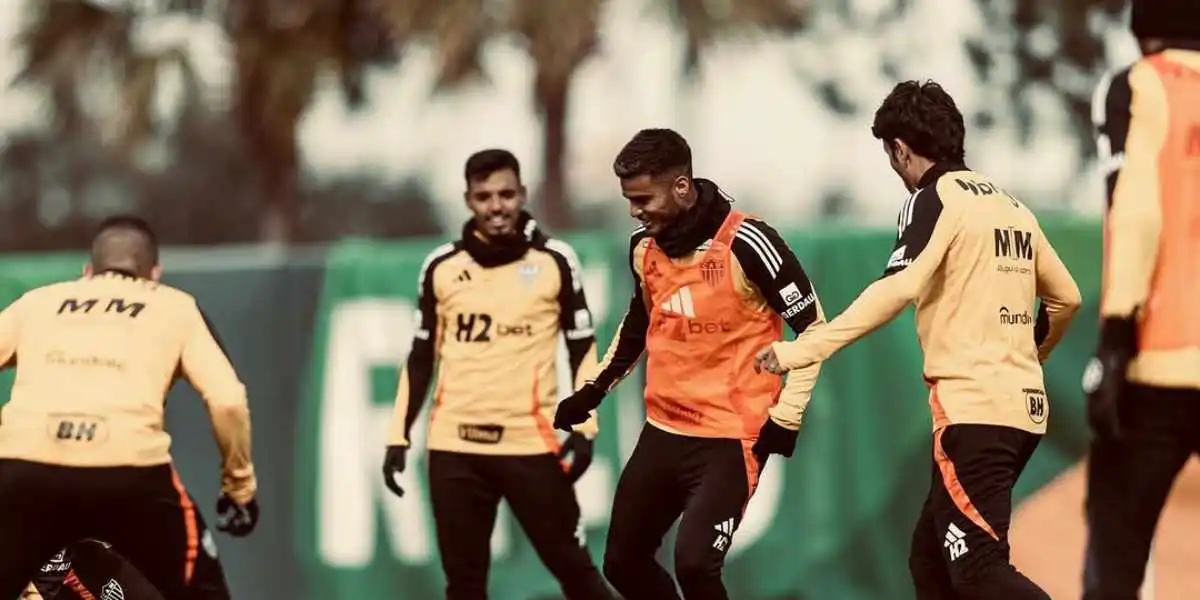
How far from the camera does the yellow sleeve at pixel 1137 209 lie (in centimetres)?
564

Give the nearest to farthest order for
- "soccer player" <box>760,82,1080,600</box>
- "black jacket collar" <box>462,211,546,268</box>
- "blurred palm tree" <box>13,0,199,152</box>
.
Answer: "soccer player" <box>760,82,1080,600</box> → "black jacket collar" <box>462,211,546,268</box> → "blurred palm tree" <box>13,0,199,152</box>

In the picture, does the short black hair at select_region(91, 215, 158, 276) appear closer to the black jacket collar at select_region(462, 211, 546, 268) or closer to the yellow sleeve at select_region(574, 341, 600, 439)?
the black jacket collar at select_region(462, 211, 546, 268)

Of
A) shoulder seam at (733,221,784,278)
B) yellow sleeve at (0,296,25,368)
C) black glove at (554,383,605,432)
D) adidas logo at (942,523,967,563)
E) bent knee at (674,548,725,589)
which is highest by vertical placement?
shoulder seam at (733,221,784,278)

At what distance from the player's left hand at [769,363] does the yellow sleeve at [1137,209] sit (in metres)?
1.35

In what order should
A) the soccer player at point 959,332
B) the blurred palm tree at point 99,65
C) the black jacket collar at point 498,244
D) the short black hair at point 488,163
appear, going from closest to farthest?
1. the soccer player at point 959,332
2. the short black hair at point 488,163
3. the black jacket collar at point 498,244
4. the blurred palm tree at point 99,65

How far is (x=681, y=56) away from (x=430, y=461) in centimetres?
1405

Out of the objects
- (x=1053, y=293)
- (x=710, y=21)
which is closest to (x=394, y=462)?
(x=1053, y=293)

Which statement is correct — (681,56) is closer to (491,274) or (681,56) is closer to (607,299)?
(607,299)

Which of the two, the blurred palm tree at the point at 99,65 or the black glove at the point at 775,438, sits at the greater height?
the blurred palm tree at the point at 99,65

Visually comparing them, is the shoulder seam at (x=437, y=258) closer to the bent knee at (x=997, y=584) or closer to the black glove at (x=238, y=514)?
the black glove at (x=238, y=514)

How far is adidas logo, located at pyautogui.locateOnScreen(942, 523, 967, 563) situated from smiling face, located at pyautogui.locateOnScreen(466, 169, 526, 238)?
3013 mm

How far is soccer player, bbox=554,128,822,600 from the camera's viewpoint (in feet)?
→ 24.2

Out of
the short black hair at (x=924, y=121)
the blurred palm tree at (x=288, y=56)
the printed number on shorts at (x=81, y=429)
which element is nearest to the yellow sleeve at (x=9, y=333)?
the printed number on shorts at (x=81, y=429)

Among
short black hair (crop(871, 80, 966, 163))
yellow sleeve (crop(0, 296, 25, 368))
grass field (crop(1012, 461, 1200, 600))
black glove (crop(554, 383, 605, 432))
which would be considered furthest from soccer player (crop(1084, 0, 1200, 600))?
grass field (crop(1012, 461, 1200, 600))
